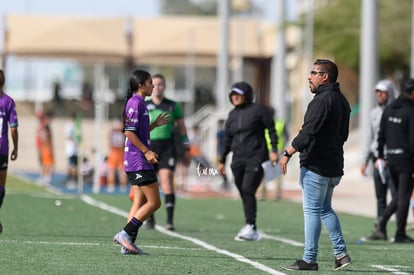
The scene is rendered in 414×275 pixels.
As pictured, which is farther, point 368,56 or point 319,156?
point 368,56

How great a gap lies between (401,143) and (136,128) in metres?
4.25

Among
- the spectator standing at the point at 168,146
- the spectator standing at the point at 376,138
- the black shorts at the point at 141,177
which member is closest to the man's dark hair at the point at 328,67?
the black shorts at the point at 141,177

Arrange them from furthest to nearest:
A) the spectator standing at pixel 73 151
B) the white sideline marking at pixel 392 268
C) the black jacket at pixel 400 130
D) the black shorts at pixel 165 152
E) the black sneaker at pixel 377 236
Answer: the spectator standing at pixel 73 151, the black shorts at pixel 165 152, the black sneaker at pixel 377 236, the black jacket at pixel 400 130, the white sideline marking at pixel 392 268

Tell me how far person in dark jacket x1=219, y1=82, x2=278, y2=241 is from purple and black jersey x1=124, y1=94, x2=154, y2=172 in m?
3.33

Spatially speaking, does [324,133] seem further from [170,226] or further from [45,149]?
[45,149]

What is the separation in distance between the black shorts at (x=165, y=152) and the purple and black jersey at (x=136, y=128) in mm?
4641

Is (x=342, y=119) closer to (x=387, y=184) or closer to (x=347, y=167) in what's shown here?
(x=387, y=184)

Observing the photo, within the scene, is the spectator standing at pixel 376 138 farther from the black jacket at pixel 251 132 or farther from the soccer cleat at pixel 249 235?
the soccer cleat at pixel 249 235

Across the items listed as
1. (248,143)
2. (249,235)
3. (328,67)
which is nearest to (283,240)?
(249,235)

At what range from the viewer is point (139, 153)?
14.1 metres

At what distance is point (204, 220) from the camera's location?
2161 cm

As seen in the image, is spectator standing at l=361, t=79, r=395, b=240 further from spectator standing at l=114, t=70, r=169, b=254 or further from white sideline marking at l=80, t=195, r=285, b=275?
spectator standing at l=114, t=70, r=169, b=254

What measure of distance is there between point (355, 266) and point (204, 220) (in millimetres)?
8267

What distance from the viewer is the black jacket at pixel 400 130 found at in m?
16.8
